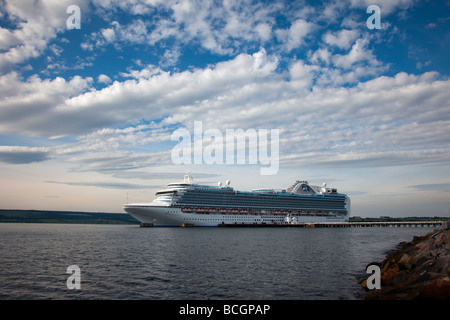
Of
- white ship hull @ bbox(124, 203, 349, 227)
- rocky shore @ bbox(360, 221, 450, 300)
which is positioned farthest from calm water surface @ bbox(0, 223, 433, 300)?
white ship hull @ bbox(124, 203, 349, 227)

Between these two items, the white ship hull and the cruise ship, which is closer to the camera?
the white ship hull

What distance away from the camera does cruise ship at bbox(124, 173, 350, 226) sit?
356 feet

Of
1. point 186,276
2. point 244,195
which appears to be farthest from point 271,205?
point 186,276

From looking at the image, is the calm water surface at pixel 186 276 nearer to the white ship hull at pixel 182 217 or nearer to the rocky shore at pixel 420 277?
the rocky shore at pixel 420 277

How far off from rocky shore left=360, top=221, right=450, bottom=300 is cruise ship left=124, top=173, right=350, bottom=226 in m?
86.4

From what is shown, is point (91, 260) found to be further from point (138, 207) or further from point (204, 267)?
point (138, 207)

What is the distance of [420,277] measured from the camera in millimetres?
20094

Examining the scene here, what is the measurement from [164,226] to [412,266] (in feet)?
311

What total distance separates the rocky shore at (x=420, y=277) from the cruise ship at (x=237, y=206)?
284 ft

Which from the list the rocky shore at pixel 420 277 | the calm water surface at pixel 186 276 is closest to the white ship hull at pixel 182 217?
the calm water surface at pixel 186 276

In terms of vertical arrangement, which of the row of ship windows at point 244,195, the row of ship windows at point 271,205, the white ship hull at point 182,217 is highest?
the row of ship windows at point 244,195

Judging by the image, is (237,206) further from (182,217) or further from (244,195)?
(182,217)

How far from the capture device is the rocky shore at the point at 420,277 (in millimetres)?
17266

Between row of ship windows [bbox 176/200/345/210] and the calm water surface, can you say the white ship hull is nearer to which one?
row of ship windows [bbox 176/200/345/210]
